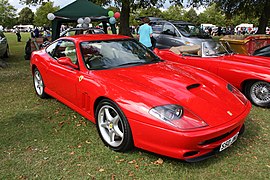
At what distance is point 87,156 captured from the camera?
10.1 feet

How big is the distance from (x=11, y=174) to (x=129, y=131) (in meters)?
1.33

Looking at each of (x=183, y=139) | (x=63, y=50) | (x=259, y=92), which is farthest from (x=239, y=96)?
(x=63, y=50)

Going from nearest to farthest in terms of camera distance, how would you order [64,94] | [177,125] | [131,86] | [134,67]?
[177,125] → [131,86] → [134,67] → [64,94]

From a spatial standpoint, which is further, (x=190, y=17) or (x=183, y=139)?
(x=190, y=17)

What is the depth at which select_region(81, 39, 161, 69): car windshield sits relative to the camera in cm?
368

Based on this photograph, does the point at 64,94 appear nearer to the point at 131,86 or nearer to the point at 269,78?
the point at 131,86

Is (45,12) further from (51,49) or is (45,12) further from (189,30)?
(51,49)

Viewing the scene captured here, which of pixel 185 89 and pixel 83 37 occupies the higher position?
pixel 83 37

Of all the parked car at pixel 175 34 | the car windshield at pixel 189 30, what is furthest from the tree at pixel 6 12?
the car windshield at pixel 189 30

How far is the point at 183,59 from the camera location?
5617mm

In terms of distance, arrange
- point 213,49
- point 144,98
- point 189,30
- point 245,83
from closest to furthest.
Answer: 1. point 144,98
2. point 245,83
3. point 213,49
4. point 189,30

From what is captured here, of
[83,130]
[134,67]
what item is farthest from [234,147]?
[83,130]

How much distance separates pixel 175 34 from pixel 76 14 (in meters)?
4.25

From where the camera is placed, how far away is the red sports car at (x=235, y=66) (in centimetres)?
459
